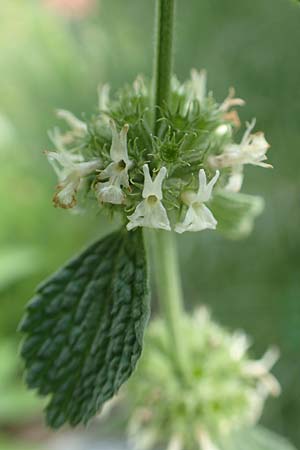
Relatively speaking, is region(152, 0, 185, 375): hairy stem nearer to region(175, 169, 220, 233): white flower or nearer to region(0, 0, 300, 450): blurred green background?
region(175, 169, 220, 233): white flower

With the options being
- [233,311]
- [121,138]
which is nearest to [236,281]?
[233,311]

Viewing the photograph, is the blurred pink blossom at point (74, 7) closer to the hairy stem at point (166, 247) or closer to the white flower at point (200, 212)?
the hairy stem at point (166, 247)

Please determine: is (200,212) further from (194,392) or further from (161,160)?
(194,392)

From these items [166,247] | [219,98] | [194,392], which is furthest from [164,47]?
[219,98]

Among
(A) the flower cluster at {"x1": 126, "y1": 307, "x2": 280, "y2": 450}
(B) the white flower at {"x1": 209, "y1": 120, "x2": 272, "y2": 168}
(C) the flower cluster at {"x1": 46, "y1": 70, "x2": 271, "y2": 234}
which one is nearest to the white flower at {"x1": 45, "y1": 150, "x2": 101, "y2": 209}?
(C) the flower cluster at {"x1": 46, "y1": 70, "x2": 271, "y2": 234}

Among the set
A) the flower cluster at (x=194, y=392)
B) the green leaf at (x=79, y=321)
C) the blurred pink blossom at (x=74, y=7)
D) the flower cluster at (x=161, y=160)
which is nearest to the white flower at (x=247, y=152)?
the flower cluster at (x=161, y=160)
